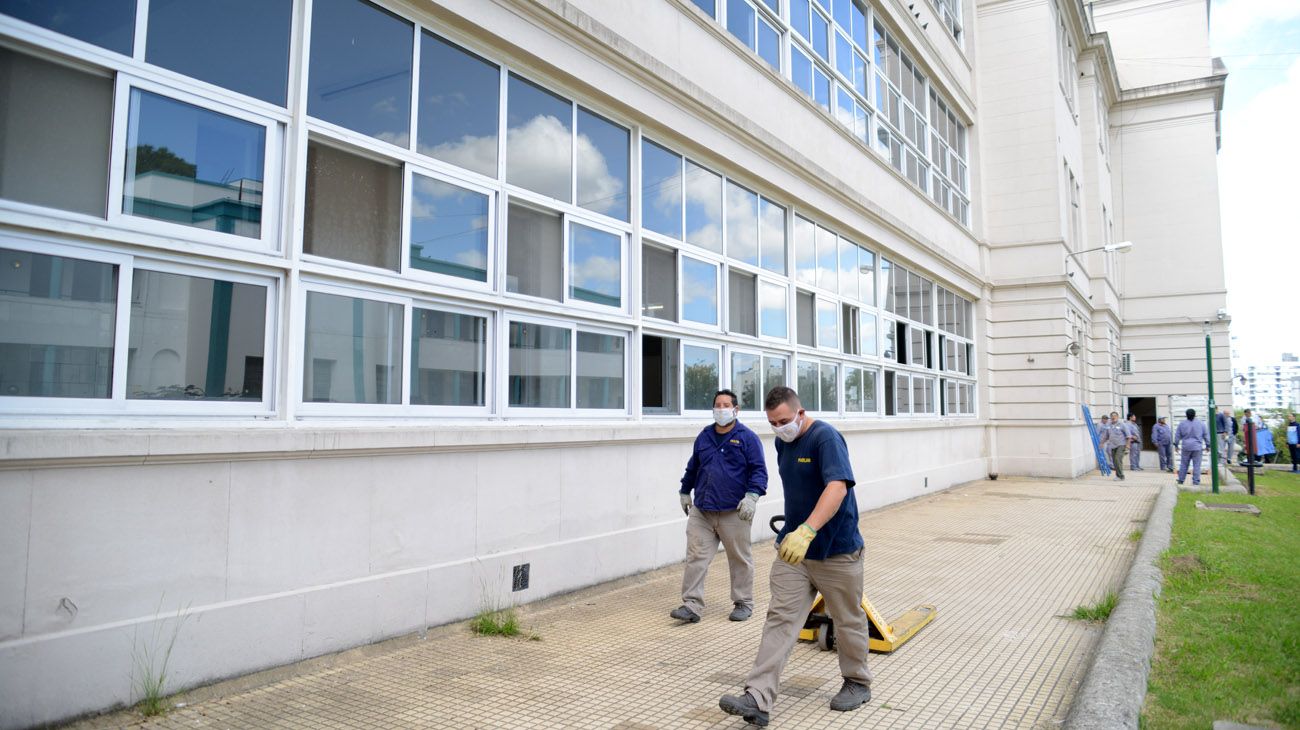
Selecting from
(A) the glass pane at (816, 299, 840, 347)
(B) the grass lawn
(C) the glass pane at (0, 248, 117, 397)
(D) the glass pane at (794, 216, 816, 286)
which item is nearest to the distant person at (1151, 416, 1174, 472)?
(B) the grass lawn

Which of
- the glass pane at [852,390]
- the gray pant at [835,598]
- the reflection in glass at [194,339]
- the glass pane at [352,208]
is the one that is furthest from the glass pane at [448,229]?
the glass pane at [852,390]

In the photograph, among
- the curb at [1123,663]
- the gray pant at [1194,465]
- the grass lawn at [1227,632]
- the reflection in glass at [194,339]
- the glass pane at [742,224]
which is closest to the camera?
the curb at [1123,663]

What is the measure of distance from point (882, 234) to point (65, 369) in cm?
1434

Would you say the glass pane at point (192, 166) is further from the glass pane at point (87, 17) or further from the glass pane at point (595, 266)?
the glass pane at point (595, 266)

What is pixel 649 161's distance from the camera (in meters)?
9.72

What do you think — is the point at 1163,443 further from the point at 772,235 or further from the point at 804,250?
the point at 772,235

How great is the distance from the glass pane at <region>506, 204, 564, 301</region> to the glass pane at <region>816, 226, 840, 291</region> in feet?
22.3

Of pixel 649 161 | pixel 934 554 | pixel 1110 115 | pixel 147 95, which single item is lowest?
pixel 934 554

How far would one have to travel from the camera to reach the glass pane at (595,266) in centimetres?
838

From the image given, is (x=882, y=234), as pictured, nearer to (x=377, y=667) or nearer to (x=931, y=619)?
(x=931, y=619)

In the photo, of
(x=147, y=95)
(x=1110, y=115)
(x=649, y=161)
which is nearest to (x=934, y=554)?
(x=649, y=161)

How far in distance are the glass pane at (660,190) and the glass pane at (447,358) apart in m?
3.06

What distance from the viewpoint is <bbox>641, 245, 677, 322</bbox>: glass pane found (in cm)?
945

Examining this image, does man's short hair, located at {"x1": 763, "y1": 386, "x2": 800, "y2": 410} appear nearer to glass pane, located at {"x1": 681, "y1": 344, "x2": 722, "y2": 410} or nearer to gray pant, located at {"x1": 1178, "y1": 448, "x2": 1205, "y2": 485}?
glass pane, located at {"x1": 681, "y1": 344, "x2": 722, "y2": 410}
